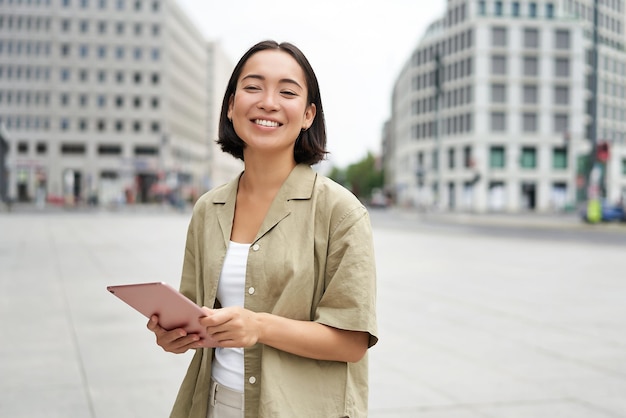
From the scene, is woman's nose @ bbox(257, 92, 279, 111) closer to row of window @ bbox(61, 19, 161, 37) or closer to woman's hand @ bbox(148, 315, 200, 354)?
woman's hand @ bbox(148, 315, 200, 354)

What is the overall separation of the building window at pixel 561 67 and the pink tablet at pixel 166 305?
8471 cm

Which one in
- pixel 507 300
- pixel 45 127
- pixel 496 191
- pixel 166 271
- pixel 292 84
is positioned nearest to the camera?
pixel 292 84

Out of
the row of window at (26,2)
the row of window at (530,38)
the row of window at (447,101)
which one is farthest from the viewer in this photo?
the row of window at (26,2)

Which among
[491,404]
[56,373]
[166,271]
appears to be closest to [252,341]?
[491,404]

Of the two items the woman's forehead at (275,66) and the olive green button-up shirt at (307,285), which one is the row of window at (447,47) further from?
the olive green button-up shirt at (307,285)

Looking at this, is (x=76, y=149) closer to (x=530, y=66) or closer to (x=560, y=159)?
(x=530, y=66)

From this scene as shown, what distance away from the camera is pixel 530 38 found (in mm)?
80250

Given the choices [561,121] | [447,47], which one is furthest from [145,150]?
[561,121]

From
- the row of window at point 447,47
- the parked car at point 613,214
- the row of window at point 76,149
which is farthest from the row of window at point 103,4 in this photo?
the parked car at point 613,214

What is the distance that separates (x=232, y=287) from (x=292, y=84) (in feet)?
1.89

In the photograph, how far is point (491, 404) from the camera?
4.88 m

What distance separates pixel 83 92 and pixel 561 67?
57.1 m

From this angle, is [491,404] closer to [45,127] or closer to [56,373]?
[56,373]

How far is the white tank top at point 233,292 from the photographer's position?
1924 mm
